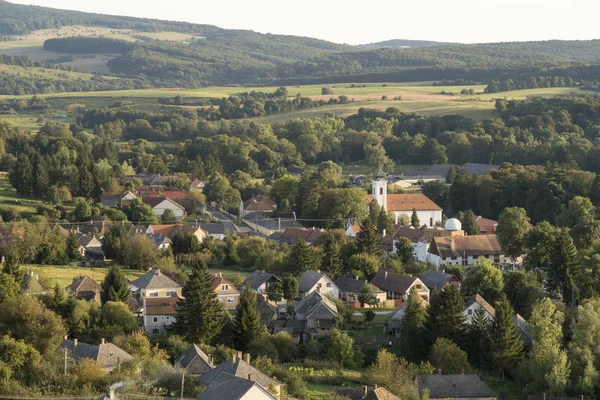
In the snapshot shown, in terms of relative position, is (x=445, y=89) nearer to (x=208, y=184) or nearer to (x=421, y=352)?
(x=208, y=184)

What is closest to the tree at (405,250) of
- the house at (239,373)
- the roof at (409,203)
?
the roof at (409,203)

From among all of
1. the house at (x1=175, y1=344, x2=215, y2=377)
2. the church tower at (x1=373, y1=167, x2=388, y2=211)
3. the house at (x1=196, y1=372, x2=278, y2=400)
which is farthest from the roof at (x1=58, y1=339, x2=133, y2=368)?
the church tower at (x1=373, y1=167, x2=388, y2=211)

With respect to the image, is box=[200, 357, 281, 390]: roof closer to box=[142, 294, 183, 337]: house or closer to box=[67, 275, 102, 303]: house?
box=[142, 294, 183, 337]: house

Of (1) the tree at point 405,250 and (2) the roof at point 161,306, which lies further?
(1) the tree at point 405,250

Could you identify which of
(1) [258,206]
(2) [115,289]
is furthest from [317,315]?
(1) [258,206]

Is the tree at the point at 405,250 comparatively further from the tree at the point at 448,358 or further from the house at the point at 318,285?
the tree at the point at 448,358

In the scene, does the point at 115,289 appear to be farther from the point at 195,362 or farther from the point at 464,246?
the point at 464,246
